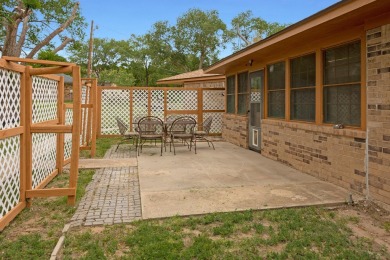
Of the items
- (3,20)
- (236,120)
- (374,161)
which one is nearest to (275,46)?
(374,161)

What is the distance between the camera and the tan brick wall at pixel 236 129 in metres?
8.69

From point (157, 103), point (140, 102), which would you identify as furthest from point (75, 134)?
point (140, 102)

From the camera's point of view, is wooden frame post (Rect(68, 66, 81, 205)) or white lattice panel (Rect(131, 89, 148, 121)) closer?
wooden frame post (Rect(68, 66, 81, 205))

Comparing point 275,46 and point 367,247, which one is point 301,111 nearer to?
point 275,46

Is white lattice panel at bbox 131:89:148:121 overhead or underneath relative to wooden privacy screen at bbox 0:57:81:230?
overhead

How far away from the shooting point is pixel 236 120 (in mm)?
9367

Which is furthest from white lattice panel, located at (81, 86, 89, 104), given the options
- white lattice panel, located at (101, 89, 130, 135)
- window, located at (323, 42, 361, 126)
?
window, located at (323, 42, 361, 126)

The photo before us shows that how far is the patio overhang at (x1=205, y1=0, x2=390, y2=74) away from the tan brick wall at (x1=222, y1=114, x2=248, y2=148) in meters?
2.52

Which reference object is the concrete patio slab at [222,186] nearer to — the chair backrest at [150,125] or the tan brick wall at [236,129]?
the chair backrest at [150,125]

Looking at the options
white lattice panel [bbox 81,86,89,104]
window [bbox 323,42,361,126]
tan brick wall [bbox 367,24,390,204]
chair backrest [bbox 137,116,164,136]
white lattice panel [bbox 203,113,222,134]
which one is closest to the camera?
tan brick wall [bbox 367,24,390,204]

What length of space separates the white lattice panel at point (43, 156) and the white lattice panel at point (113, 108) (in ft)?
20.4

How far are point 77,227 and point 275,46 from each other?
4532 mm

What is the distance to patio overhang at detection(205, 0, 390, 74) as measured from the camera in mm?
3617

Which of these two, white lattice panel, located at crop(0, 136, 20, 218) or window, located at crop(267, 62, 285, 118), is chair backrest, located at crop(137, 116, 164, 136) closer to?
window, located at crop(267, 62, 285, 118)
